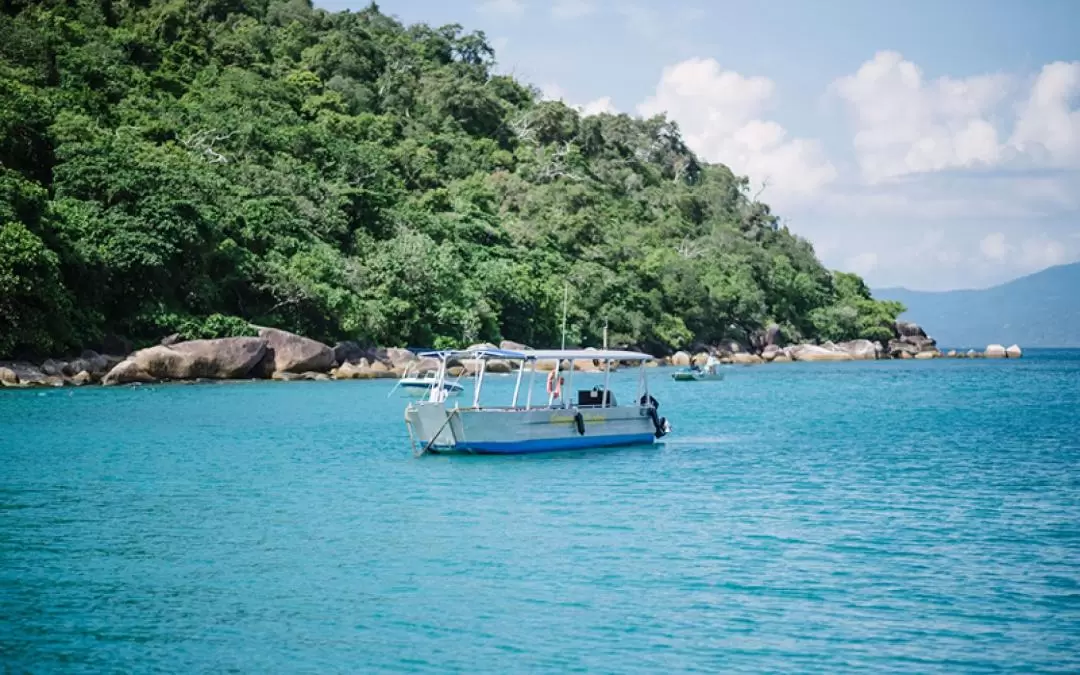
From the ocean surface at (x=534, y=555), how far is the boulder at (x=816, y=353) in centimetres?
8473

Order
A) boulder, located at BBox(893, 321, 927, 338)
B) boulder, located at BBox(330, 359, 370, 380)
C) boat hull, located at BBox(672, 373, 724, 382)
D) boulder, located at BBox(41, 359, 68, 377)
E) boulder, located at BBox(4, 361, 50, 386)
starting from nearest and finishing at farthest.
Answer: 1. boulder, located at BBox(4, 361, 50, 386)
2. boulder, located at BBox(41, 359, 68, 377)
3. boulder, located at BBox(330, 359, 370, 380)
4. boat hull, located at BBox(672, 373, 724, 382)
5. boulder, located at BBox(893, 321, 927, 338)

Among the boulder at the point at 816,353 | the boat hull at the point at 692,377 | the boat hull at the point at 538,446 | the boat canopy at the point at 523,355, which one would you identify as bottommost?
the boat hull at the point at 538,446

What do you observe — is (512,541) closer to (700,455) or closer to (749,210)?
(700,455)

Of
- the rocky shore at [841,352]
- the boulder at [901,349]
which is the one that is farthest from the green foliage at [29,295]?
the boulder at [901,349]

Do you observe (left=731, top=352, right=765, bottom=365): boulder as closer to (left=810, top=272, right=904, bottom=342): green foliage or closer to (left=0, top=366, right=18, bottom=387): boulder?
(left=810, top=272, right=904, bottom=342): green foliage

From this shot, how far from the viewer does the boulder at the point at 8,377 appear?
54.8m

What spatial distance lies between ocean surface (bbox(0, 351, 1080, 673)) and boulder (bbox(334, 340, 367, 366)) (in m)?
34.0

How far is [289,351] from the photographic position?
222 feet

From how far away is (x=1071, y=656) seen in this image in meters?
13.7

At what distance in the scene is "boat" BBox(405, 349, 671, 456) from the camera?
31.8m

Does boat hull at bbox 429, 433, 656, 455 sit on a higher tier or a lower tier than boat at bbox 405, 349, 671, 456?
lower

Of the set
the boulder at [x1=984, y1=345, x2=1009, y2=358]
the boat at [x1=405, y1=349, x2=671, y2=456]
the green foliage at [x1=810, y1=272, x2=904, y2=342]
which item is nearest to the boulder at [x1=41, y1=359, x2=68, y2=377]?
the boat at [x1=405, y1=349, x2=671, y2=456]

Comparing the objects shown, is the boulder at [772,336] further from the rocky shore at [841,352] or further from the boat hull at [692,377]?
the boat hull at [692,377]

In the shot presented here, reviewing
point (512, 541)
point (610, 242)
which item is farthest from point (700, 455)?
point (610, 242)
